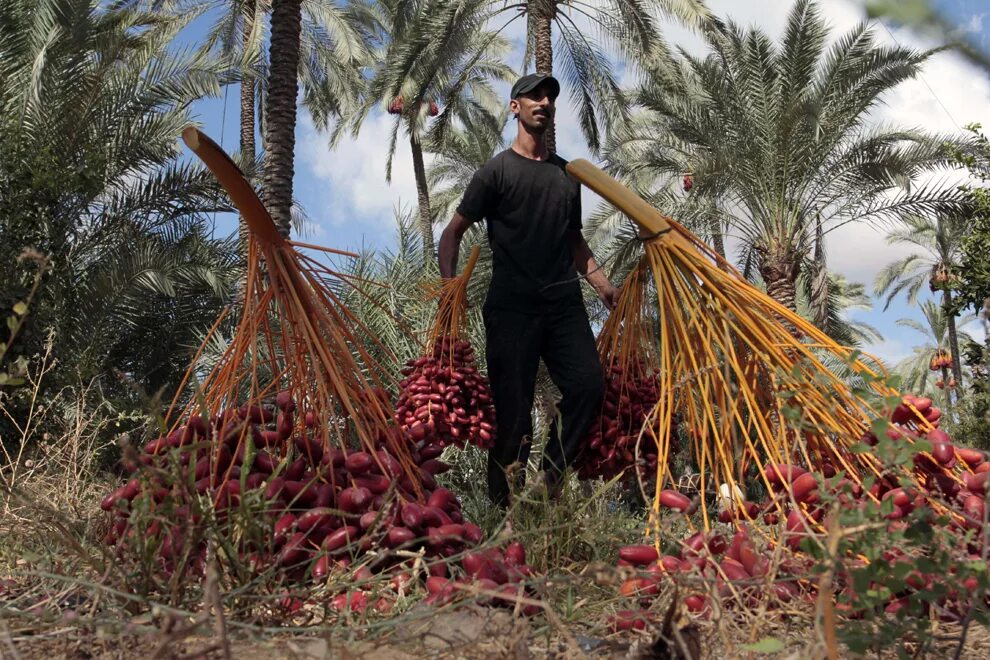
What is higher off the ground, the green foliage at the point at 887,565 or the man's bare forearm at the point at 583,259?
the man's bare forearm at the point at 583,259

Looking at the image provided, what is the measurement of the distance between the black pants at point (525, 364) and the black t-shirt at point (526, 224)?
6 cm

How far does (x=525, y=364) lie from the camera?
3086 mm

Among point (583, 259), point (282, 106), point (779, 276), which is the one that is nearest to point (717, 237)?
point (779, 276)

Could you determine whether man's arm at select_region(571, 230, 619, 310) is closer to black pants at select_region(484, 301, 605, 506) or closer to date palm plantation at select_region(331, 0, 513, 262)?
black pants at select_region(484, 301, 605, 506)

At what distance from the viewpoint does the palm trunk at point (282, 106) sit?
902 centimetres

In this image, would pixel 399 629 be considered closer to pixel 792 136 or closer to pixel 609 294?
pixel 609 294

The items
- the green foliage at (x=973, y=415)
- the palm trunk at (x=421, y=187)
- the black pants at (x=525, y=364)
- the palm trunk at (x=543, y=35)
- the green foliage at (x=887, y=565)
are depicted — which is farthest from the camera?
the palm trunk at (x=421, y=187)

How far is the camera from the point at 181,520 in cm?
175

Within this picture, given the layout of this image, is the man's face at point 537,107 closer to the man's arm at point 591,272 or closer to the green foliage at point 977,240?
the man's arm at point 591,272

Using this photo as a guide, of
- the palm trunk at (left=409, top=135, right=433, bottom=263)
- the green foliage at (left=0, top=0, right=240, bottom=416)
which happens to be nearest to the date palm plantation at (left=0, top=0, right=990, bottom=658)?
the green foliage at (left=0, top=0, right=240, bottom=416)

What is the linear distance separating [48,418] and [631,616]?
26.5ft

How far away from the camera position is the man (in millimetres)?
3076

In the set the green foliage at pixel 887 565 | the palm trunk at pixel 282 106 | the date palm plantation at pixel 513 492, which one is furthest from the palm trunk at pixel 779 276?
the green foliage at pixel 887 565

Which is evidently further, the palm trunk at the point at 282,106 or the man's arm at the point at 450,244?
the palm trunk at the point at 282,106
